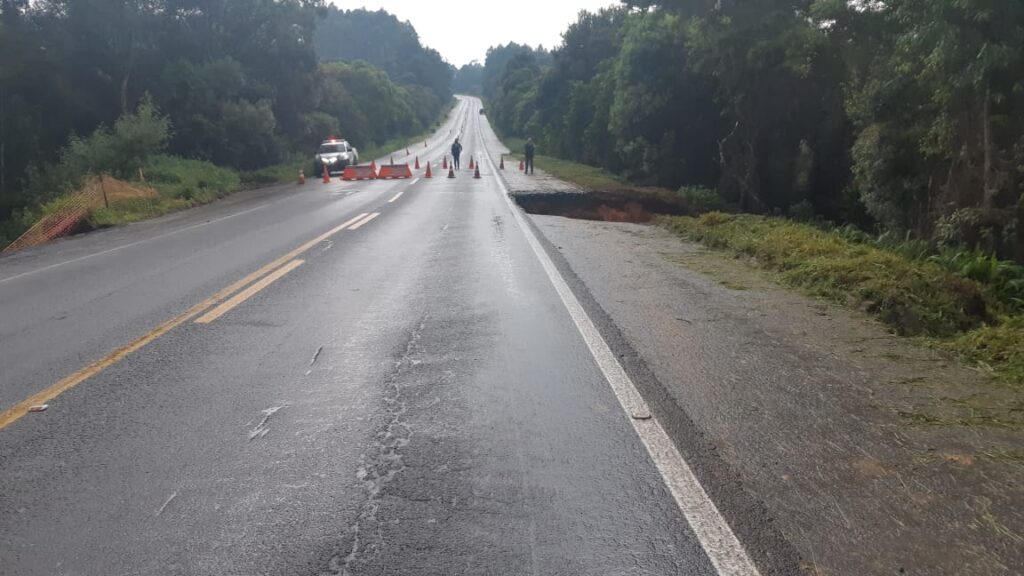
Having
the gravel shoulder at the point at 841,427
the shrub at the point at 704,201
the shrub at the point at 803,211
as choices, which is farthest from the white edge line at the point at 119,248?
the shrub at the point at 803,211

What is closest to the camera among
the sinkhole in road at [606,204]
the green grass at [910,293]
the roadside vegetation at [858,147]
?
the green grass at [910,293]

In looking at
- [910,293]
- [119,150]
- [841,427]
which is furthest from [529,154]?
[841,427]

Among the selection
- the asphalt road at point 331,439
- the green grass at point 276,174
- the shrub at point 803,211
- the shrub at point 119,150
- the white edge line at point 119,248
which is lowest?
the green grass at point 276,174

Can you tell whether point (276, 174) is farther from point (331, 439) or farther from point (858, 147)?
point (331, 439)

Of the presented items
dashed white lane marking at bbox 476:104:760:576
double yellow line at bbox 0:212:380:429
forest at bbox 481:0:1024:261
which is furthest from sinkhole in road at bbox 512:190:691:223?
dashed white lane marking at bbox 476:104:760:576

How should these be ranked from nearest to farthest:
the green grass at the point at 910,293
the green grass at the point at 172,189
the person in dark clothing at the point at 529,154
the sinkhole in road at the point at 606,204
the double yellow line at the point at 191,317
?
the double yellow line at the point at 191,317, the green grass at the point at 910,293, the green grass at the point at 172,189, the sinkhole in road at the point at 606,204, the person in dark clothing at the point at 529,154

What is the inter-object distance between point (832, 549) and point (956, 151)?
37.7 ft

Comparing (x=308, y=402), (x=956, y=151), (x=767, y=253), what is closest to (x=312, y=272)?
(x=308, y=402)

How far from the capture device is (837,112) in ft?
73.6

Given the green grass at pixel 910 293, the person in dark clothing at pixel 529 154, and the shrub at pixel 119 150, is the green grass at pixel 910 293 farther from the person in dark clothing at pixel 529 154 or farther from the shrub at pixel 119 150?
the person in dark clothing at pixel 529 154

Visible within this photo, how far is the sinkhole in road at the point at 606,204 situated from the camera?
22297mm

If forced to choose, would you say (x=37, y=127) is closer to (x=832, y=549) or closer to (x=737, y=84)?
(x=737, y=84)

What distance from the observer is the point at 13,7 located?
36.3 m

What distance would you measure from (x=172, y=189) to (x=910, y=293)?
82.2 ft
